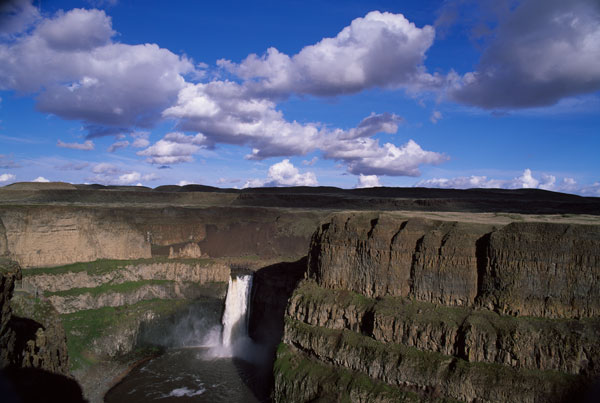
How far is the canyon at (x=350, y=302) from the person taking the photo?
28.2 metres

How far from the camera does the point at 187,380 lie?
44.2m

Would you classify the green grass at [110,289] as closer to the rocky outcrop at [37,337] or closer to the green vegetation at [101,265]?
the green vegetation at [101,265]

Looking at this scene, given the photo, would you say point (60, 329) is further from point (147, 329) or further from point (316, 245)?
point (147, 329)

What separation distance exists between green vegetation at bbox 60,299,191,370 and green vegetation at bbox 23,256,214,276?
628 cm

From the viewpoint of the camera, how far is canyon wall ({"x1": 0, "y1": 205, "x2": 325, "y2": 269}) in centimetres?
5697

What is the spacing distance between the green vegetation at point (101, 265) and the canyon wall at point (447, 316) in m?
27.1

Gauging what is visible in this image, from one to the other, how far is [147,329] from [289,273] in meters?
18.3

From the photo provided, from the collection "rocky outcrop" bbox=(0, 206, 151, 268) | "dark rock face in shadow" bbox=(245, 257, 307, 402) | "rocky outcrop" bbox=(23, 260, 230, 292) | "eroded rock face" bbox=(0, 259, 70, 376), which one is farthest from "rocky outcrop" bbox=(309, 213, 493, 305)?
"rocky outcrop" bbox=(0, 206, 151, 268)

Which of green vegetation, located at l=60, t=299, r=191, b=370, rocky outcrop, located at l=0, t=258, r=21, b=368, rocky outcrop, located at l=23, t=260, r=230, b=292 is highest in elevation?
rocky outcrop, located at l=0, t=258, r=21, b=368

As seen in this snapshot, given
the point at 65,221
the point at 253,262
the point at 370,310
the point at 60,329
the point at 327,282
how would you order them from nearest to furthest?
1. the point at 60,329
2. the point at 370,310
3. the point at 327,282
4. the point at 65,221
5. the point at 253,262

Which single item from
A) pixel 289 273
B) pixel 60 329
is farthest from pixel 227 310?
pixel 60 329

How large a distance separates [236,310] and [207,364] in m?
8.08

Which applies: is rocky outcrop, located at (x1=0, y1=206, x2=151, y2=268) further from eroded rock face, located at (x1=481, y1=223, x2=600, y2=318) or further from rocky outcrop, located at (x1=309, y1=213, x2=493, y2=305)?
eroded rock face, located at (x1=481, y1=223, x2=600, y2=318)

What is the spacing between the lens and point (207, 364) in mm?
48188
